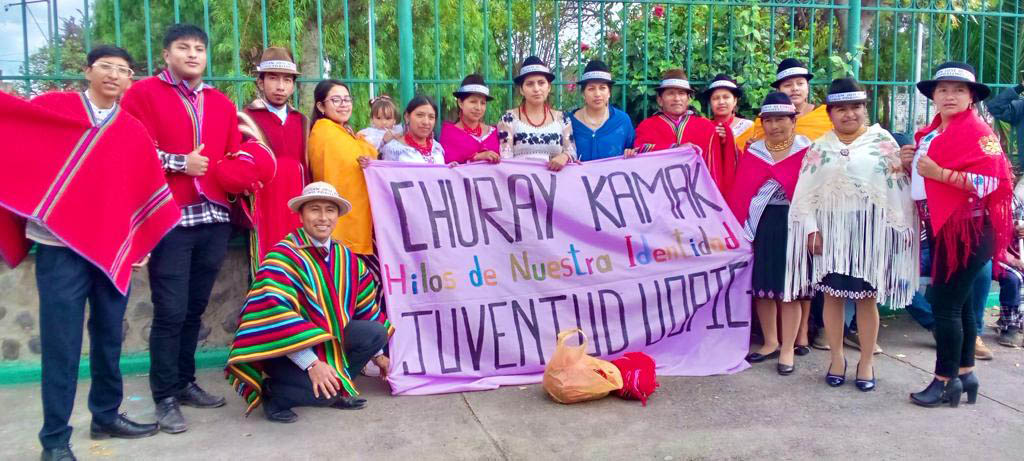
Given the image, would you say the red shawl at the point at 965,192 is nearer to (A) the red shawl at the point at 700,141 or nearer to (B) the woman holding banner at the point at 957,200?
(B) the woman holding banner at the point at 957,200

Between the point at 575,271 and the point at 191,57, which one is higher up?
the point at 191,57

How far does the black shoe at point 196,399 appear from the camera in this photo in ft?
14.7

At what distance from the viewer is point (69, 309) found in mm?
3578

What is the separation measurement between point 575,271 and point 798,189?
1370mm

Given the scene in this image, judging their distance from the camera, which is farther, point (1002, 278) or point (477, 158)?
point (1002, 278)

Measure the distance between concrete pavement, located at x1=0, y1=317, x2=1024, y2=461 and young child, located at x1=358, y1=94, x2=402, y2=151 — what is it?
1.46m

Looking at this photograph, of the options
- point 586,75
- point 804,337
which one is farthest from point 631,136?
point 804,337

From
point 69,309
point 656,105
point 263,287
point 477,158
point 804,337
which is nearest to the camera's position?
point 69,309

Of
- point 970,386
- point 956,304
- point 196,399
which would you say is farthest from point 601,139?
point 196,399

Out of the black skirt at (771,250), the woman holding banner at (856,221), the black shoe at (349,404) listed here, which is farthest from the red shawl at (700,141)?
the black shoe at (349,404)

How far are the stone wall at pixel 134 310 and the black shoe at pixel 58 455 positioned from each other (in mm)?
1507

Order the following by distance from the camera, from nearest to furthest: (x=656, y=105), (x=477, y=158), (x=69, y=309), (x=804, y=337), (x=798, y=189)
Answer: (x=69, y=309), (x=798, y=189), (x=477, y=158), (x=804, y=337), (x=656, y=105)

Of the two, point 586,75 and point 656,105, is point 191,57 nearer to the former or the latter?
point 586,75

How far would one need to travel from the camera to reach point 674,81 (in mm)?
5633
